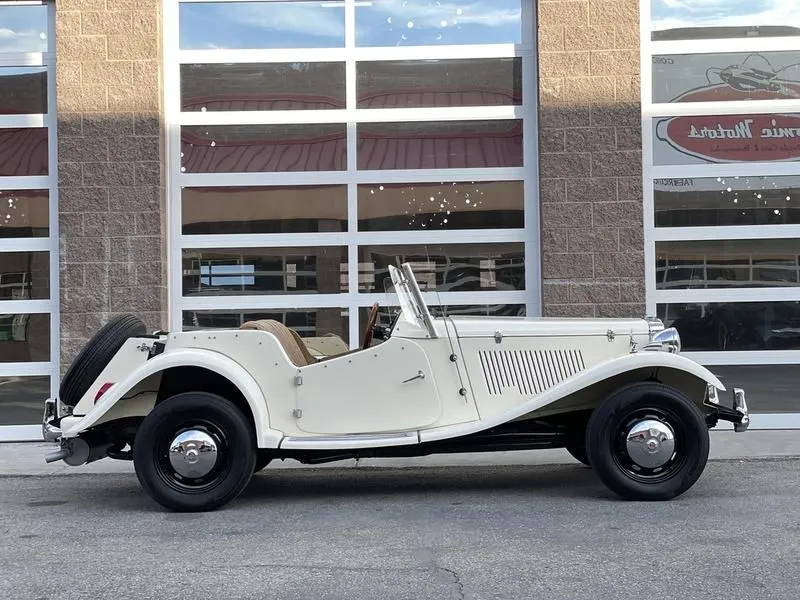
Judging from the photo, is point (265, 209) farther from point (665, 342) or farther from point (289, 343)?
point (665, 342)

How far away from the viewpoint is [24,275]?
31.7ft

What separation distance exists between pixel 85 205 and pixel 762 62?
691 centimetres

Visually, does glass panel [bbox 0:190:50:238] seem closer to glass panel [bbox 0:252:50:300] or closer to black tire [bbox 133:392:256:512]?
glass panel [bbox 0:252:50:300]

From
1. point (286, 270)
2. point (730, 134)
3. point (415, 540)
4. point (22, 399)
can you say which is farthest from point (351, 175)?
point (415, 540)

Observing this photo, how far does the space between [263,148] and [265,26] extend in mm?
1274

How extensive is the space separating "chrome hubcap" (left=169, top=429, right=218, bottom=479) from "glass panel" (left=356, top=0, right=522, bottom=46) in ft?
17.4

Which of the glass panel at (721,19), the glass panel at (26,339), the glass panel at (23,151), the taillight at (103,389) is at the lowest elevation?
the taillight at (103,389)

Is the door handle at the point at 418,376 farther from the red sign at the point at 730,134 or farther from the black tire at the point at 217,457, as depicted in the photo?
the red sign at the point at 730,134

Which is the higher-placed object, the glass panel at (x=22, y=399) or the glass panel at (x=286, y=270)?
the glass panel at (x=286, y=270)

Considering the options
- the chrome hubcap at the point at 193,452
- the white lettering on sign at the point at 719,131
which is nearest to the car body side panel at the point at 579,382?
the chrome hubcap at the point at 193,452

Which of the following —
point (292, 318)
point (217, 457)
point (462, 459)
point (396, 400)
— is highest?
point (292, 318)

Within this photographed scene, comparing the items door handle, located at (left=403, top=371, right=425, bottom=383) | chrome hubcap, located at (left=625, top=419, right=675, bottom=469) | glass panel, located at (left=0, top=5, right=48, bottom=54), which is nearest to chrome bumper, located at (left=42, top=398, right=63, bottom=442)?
door handle, located at (left=403, top=371, right=425, bottom=383)

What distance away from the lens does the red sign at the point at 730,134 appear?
9484 mm

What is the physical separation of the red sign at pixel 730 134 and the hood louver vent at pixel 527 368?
4188 mm
